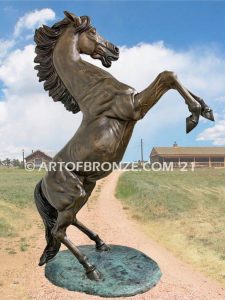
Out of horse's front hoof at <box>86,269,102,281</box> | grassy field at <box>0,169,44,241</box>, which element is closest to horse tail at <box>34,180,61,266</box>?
horse's front hoof at <box>86,269,102,281</box>

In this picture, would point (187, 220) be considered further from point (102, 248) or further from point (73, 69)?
point (73, 69)

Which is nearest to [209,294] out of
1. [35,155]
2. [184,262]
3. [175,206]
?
[184,262]

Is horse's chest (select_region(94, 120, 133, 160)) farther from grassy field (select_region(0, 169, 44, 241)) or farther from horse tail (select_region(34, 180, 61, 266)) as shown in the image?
grassy field (select_region(0, 169, 44, 241))

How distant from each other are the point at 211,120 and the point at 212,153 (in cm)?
5469

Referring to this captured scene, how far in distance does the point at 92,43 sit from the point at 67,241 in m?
1.95

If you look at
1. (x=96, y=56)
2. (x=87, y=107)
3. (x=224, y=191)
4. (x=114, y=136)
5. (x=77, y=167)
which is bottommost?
(x=224, y=191)

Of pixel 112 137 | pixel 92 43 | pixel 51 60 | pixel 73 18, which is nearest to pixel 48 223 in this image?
pixel 112 137

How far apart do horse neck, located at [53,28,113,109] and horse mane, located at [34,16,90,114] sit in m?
0.08

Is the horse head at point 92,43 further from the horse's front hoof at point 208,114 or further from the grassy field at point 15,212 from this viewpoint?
the grassy field at point 15,212

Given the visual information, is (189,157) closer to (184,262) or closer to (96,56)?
(184,262)

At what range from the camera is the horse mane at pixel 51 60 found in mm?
3592

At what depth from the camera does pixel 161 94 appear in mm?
3135

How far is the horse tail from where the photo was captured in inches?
138

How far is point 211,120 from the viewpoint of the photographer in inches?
119
